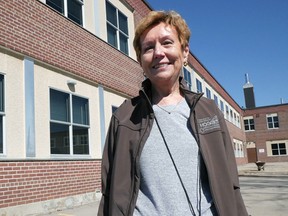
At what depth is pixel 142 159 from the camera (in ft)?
5.79

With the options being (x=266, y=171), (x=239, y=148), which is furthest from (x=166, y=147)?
(x=239, y=148)

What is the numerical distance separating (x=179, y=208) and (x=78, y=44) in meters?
9.79

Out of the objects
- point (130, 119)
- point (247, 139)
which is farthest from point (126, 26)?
point (247, 139)

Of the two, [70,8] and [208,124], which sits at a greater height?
A: [70,8]

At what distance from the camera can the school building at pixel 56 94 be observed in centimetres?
769

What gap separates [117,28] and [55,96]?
17.8 ft

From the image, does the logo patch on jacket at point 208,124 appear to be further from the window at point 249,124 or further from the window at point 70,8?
the window at point 249,124

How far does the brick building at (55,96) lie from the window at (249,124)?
37084mm

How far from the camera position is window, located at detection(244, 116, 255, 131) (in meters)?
→ 47.5

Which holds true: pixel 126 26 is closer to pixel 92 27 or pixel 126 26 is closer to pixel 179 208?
pixel 92 27

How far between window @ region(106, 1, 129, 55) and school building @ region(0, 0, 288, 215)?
41 millimetres

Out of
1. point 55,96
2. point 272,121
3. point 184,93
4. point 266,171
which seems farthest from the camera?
point 272,121

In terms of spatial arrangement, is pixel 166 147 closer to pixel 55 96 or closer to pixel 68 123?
pixel 55 96

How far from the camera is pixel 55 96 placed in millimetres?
9438
